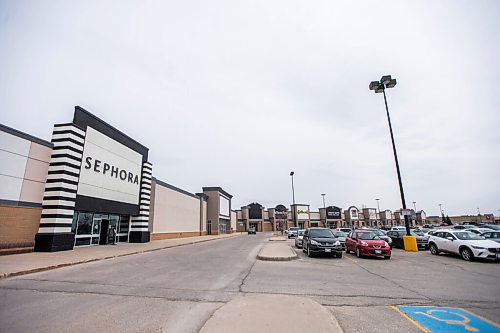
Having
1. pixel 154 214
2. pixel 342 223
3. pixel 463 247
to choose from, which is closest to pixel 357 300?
pixel 463 247

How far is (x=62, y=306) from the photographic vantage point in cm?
561

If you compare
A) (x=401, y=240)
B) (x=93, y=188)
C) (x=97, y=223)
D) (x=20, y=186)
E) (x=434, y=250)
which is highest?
(x=93, y=188)

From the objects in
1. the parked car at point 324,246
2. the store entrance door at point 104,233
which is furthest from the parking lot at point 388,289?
the store entrance door at point 104,233

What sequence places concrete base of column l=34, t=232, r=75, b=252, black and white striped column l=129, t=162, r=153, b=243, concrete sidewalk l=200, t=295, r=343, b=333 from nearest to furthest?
concrete sidewalk l=200, t=295, r=343, b=333, concrete base of column l=34, t=232, r=75, b=252, black and white striped column l=129, t=162, r=153, b=243

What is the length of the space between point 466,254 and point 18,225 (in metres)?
24.0

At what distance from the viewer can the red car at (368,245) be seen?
14023mm

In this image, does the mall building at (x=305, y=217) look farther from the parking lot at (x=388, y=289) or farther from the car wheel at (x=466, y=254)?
the parking lot at (x=388, y=289)

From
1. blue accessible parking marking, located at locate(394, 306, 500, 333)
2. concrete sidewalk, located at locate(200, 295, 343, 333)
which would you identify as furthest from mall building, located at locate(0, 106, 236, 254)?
blue accessible parking marking, located at locate(394, 306, 500, 333)

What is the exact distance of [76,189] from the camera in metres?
17.1

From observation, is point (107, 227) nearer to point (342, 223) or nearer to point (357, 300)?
point (357, 300)

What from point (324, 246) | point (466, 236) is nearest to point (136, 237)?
point (324, 246)

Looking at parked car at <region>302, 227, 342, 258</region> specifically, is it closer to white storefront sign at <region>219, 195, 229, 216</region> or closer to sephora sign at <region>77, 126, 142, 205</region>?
sephora sign at <region>77, 126, 142, 205</region>

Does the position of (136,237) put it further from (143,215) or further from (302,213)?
(302,213)

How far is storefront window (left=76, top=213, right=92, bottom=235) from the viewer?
18531mm
